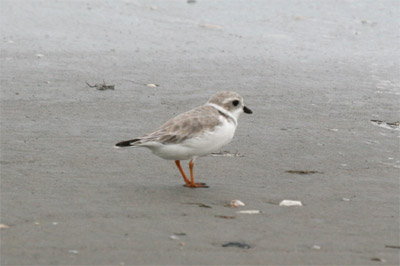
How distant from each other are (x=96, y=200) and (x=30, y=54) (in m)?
6.84

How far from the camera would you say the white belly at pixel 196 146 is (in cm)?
677

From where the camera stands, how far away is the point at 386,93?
36.7 feet

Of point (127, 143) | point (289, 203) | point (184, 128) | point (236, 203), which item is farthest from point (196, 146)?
point (289, 203)

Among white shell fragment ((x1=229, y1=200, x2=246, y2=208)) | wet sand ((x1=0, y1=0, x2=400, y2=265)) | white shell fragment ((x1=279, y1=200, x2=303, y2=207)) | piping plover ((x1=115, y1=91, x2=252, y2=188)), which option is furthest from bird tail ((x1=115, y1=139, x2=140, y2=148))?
white shell fragment ((x1=279, y1=200, x2=303, y2=207))

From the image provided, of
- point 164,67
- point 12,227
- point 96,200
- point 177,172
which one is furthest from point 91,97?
point 12,227

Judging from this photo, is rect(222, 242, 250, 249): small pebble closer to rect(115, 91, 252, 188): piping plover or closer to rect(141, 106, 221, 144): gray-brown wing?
rect(115, 91, 252, 188): piping plover

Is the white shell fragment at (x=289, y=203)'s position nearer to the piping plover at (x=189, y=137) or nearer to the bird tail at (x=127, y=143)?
the piping plover at (x=189, y=137)

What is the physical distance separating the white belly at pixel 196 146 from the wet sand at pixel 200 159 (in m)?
0.31

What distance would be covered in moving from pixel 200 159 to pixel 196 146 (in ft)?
3.56

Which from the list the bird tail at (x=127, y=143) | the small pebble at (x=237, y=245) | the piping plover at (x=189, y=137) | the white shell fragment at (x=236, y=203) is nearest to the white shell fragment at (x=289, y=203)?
the white shell fragment at (x=236, y=203)

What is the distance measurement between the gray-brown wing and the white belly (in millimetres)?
45

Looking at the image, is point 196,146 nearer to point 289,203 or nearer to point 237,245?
point 289,203

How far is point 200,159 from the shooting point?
787 centimetres

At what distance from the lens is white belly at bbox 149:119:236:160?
6.77 meters
